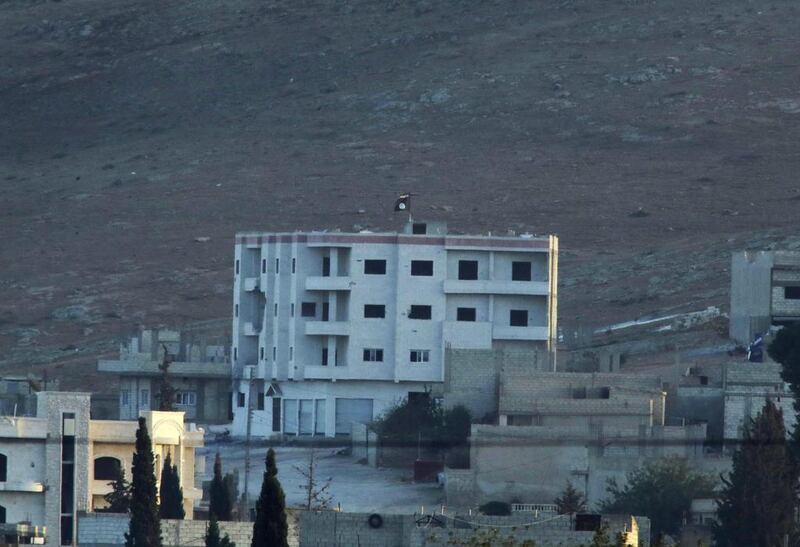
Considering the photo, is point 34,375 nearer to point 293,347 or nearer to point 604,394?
point 293,347

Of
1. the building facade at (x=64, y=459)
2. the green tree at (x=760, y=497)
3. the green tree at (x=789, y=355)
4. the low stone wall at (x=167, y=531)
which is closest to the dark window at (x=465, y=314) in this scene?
the green tree at (x=789, y=355)

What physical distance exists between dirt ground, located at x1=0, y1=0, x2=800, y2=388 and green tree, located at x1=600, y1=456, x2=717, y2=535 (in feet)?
95.8

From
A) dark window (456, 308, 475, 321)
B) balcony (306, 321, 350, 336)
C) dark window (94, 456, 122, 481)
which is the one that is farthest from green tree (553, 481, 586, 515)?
balcony (306, 321, 350, 336)

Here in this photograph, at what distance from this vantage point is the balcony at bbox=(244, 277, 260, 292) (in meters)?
67.8

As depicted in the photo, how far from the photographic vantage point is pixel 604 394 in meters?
55.3

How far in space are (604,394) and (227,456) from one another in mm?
8908

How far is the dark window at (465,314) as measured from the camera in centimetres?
6431

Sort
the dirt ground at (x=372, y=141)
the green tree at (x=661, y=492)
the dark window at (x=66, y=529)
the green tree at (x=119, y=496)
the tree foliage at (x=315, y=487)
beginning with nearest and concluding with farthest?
the green tree at (x=119, y=496) → the dark window at (x=66, y=529) → the green tree at (x=661, y=492) → the tree foliage at (x=315, y=487) → the dirt ground at (x=372, y=141)

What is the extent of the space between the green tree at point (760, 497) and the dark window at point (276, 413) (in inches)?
815

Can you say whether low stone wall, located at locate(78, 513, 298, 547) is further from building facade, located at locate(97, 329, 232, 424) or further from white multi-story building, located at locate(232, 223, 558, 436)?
building facade, located at locate(97, 329, 232, 424)

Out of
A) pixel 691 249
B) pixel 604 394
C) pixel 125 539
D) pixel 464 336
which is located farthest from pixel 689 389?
pixel 691 249

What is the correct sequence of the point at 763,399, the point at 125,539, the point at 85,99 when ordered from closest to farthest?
the point at 125,539 < the point at 763,399 < the point at 85,99

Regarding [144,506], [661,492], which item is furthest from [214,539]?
[661,492]

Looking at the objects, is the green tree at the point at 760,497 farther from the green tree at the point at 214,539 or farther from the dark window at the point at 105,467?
the dark window at the point at 105,467
